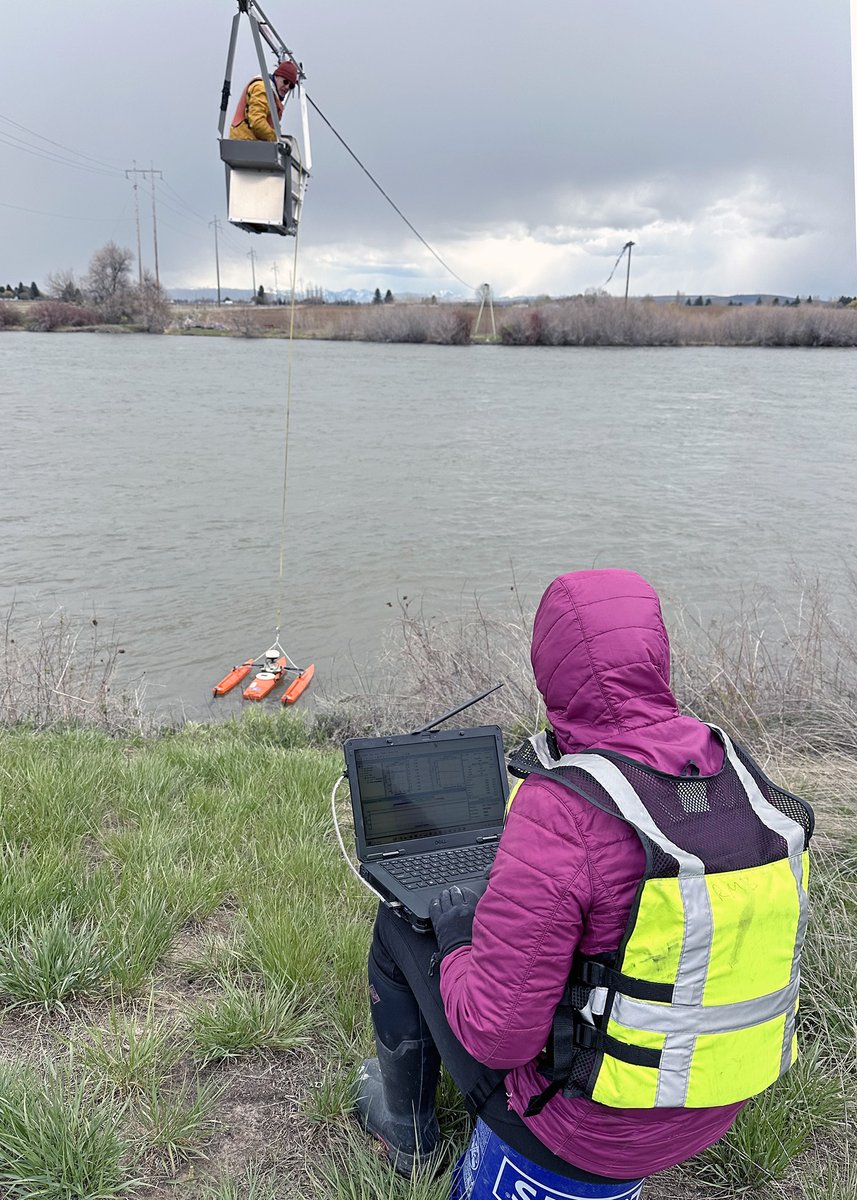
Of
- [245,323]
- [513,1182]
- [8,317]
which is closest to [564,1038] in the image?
[513,1182]

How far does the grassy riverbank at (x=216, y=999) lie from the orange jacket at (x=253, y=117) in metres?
4.34

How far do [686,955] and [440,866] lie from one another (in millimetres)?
874

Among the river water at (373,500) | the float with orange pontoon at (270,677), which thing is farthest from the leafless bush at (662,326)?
the float with orange pontoon at (270,677)

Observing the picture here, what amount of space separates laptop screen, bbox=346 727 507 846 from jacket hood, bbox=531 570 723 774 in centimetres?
83

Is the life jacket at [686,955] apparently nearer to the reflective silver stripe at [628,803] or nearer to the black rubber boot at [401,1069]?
the reflective silver stripe at [628,803]

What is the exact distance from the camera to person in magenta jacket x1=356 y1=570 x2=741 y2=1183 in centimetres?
143

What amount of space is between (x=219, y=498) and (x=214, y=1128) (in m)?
17.4

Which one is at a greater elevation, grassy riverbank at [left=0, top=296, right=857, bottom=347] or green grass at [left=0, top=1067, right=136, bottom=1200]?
grassy riverbank at [left=0, top=296, right=857, bottom=347]

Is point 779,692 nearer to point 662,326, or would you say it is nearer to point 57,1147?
point 57,1147

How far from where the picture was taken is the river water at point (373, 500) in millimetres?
12688

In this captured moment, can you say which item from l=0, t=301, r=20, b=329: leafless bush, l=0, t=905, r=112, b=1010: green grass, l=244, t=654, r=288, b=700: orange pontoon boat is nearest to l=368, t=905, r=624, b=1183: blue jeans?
l=0, t=905, r=112, b=1010: green grass

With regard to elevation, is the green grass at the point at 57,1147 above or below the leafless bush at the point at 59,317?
below

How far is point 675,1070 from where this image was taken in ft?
4.91

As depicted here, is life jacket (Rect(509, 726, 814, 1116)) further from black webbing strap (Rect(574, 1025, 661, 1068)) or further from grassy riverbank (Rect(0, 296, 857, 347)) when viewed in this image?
grassy riverbank (Rect(0, 296, 857, 347))
